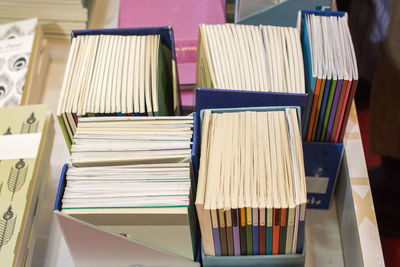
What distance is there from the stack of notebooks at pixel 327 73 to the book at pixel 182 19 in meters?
0.42

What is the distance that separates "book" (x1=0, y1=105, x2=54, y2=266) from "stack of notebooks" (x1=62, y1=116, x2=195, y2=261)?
26 cm

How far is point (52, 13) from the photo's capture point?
150 cm

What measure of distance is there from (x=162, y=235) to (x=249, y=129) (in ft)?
0.85

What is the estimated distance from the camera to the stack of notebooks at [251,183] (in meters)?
0.77

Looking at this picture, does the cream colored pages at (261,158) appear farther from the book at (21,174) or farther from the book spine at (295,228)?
the book at (21,174)

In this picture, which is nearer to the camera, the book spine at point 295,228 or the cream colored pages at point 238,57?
the book spine at point 295,228

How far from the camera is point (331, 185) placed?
114cm

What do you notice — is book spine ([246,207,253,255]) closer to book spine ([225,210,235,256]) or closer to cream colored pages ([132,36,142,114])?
book spine ([225,210,235,256])

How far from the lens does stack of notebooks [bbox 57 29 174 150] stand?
96 cm

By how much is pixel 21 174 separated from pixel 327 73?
0.75 metres

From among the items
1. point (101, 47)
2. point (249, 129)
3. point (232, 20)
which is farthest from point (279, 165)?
point (232, 20)

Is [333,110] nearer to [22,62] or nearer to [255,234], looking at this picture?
[255,234]

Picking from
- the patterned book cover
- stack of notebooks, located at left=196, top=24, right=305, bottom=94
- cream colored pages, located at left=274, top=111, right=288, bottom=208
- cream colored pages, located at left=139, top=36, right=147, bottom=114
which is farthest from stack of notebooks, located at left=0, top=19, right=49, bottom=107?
cream colored pages, located at left=274, top=111, right=288, bottom=208

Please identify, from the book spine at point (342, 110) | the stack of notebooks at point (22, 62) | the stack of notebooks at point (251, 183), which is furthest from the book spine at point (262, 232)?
the stack of notebooks at point (22, 62)
